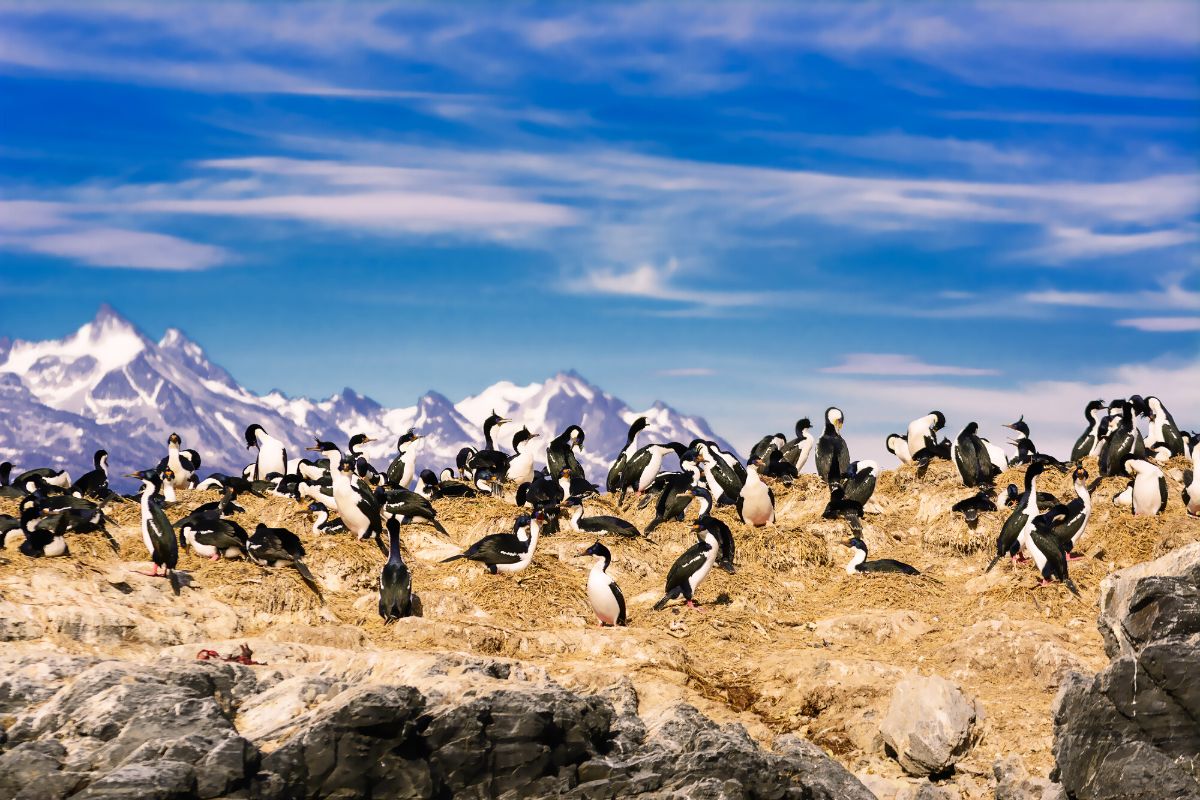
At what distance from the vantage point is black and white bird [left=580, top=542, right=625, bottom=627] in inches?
882

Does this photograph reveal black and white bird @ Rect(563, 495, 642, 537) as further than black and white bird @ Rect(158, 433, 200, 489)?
No

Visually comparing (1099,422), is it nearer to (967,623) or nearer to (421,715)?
(967,623)

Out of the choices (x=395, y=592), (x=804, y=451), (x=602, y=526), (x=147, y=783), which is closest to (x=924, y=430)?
(x=804, y=451)

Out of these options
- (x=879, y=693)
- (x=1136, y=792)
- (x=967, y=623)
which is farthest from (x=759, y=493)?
(x=1136, y=792)

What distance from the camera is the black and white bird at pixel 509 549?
24.1m

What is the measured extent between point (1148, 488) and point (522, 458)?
49.9ft

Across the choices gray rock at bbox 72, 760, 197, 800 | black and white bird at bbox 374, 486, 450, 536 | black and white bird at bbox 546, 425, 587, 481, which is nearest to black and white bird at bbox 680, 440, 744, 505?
black and white bird at bbox 546, 425, 587, 481

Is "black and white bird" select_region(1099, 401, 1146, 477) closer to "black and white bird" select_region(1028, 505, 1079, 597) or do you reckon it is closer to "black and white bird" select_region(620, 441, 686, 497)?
"black and white bird" select_region(1028, 505, 1079, 597)

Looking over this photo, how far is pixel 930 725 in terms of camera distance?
1855cm

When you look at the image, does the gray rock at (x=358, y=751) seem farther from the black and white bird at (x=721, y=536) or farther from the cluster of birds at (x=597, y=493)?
the black and white bird at (x=721, y=536)

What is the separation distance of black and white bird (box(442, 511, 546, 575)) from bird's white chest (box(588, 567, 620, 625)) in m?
2.08

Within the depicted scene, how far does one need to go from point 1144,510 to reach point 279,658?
18.2 meters

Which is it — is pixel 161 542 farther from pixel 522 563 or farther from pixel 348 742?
pixel 348 742

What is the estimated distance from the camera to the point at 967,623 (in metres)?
22.7
